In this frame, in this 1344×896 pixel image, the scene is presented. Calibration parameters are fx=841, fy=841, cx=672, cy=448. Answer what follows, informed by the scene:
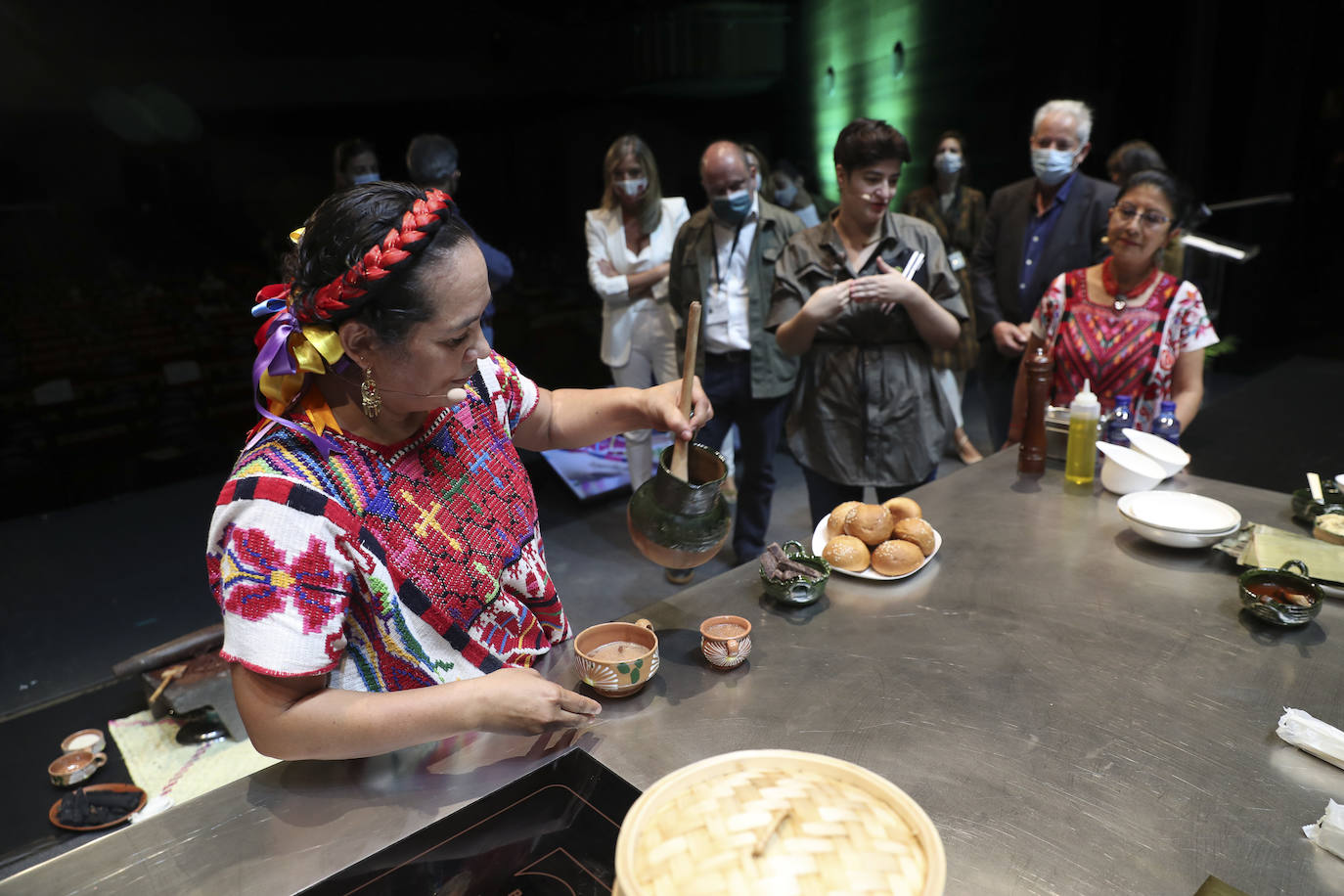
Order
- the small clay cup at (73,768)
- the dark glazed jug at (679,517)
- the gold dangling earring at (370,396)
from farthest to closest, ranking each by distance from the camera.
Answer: the small clay cup at (73,768)
the dark glazed jug at (679,517)
the gold dangling earring at (370,396)

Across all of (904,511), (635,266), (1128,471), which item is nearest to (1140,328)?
(1128,471)

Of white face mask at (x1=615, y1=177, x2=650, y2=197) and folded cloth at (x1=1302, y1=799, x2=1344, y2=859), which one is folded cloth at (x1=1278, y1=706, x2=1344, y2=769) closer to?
folded cloth at (x1=1302, y1=799, x2=1344, y2=859)

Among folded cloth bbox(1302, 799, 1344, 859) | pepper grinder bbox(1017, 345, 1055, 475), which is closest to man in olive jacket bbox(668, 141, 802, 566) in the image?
pepper grinder bbox(1017, 345, 1055, 475)

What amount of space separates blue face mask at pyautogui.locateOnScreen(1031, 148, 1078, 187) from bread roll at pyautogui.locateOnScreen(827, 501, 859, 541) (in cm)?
232

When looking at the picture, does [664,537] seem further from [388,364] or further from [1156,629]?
[1156,629]

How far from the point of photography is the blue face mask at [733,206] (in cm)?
343

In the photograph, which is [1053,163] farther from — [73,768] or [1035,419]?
[73,768]

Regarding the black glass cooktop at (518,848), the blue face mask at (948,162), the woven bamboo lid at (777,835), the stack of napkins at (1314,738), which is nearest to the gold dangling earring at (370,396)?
the black glass cooktop at (518,848)

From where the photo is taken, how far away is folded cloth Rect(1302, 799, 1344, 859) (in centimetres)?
98

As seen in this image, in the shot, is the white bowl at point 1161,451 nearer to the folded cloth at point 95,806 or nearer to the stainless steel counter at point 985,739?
the stainless steel counter at point 985,739

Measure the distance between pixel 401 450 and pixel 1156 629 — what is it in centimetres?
131

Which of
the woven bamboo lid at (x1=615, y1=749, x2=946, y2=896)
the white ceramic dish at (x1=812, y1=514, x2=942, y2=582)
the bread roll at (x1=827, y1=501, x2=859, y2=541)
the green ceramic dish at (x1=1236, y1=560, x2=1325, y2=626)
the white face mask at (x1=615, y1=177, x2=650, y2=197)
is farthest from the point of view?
the white face mask at (x1=615, y1=177, x2=650, y2=197)

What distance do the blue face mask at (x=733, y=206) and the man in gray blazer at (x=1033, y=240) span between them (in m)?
1.13

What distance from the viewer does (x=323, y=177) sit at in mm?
4262
